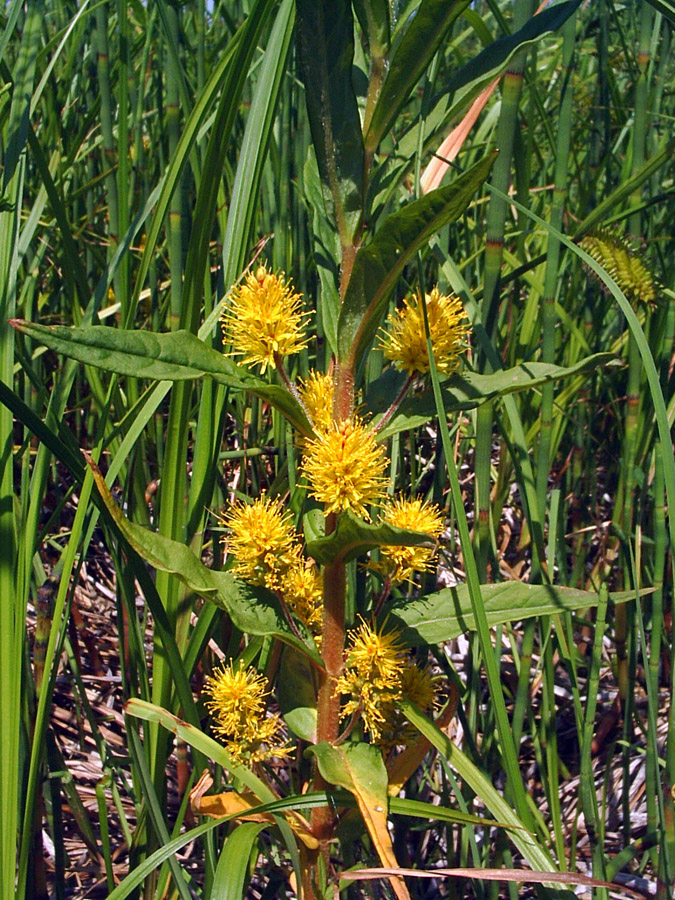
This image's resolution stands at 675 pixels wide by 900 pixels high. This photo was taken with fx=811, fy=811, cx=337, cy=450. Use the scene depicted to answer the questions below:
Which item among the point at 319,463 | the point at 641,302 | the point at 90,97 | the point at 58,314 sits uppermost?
the point at 90,97

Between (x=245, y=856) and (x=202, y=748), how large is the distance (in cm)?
11

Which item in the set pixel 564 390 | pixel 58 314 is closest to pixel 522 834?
pixel 564 390

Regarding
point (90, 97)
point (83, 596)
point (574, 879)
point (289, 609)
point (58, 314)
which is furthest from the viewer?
point (90, 97)

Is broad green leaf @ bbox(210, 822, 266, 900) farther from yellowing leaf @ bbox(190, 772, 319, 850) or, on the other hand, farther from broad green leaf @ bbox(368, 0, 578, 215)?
broad green leaf @ bbox(368, 0, 578, 215)

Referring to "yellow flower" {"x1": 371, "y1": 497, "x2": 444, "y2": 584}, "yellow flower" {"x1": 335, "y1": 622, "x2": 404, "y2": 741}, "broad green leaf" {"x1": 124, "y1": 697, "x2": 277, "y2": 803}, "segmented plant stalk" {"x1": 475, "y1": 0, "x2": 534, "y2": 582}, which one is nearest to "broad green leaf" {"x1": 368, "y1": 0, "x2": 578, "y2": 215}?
"segmented plant stalk" {"x1": 475, "y1": 0, "x2": 534, "y2": 582}

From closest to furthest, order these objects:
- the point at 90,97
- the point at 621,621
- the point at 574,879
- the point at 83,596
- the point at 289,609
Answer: the point at 574,879, the point at 289,609, the point at 621,621, the point at 83,596, the point at 90,97

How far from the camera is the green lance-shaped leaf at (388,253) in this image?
20.2 inches

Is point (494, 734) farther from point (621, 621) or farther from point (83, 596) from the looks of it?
point (83, 596)

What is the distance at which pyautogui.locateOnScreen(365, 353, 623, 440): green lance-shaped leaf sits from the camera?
2.02 ft

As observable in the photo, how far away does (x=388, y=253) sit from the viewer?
582mm

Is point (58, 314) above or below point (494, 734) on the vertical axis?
above

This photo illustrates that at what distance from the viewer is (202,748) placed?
2.36ft

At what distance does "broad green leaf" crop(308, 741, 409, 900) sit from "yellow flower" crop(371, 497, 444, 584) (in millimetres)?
149

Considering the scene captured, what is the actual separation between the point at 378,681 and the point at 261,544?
15cm
